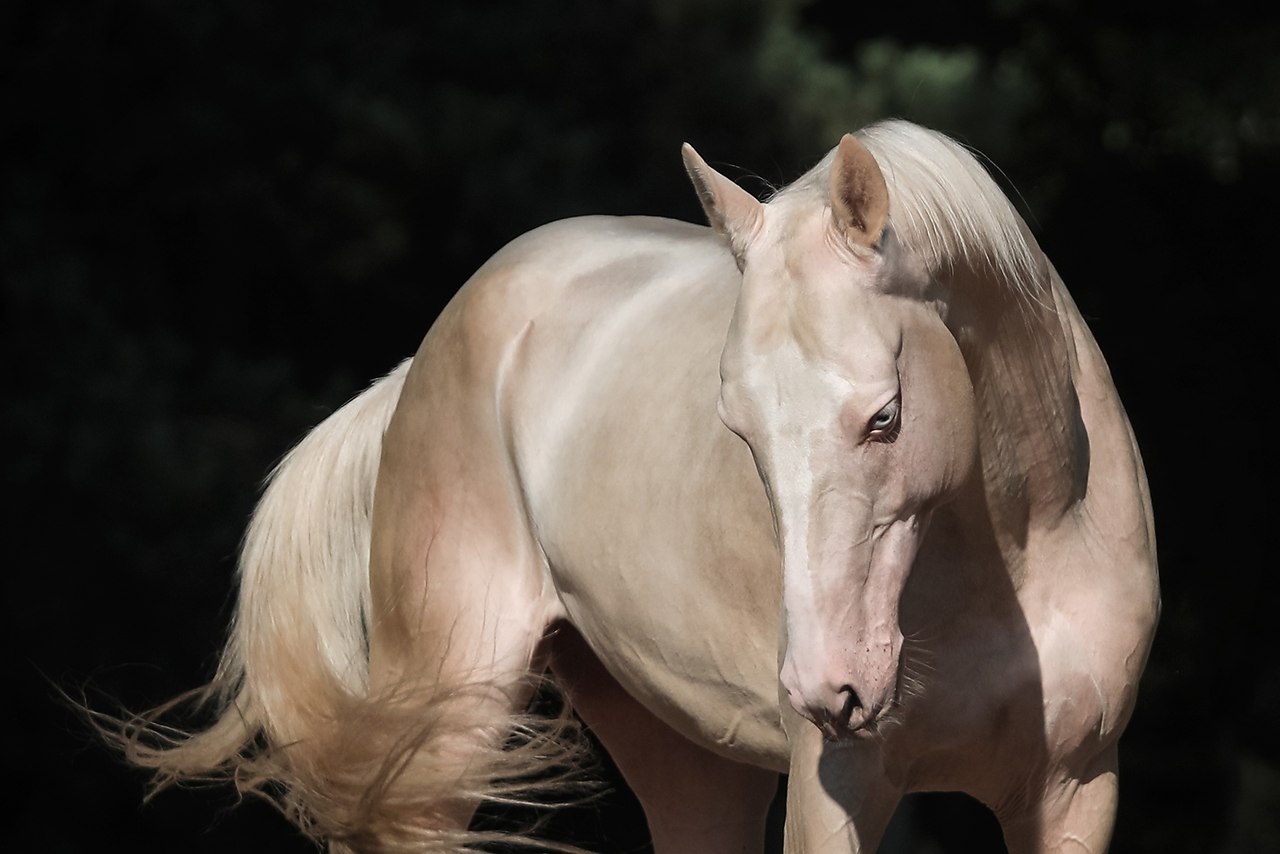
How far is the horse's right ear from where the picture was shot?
7.02ft

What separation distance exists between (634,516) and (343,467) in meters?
0.92

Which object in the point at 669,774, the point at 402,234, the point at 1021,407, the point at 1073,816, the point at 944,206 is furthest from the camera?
the point at 402,234

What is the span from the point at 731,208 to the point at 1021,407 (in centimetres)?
46

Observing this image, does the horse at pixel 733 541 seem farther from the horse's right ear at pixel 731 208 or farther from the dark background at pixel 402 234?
the dark background at pixel 402 234

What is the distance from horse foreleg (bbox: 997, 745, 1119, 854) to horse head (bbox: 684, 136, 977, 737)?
20.7 inches

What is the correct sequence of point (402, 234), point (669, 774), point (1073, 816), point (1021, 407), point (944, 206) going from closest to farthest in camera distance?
1. point (944, 206)
2. point (1021, 407)
3. point (1073, 816)
4. point (669, 774)
5. point (402, 234)

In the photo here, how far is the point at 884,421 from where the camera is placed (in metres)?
1.98

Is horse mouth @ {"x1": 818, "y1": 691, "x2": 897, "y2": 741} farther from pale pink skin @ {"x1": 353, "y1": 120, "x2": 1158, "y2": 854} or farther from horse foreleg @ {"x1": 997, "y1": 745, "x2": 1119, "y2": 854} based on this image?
horse foreleg @ {"x1": 997, "y1": 745, "x2": 1119, "y2": 854}

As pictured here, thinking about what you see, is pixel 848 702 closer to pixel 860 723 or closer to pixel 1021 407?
pixel 860 723

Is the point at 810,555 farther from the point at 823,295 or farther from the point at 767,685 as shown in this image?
the point at 767,685

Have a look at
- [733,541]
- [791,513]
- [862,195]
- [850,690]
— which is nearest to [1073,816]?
[733,541]

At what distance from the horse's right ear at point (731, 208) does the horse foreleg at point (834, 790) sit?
625mm

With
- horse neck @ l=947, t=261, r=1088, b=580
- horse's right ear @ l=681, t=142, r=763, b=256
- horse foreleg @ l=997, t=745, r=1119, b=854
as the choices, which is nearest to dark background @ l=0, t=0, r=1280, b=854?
horse foreleg @ l=997, t=745, r=1119, b=854

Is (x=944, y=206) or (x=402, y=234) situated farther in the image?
(x=402, y=234)
